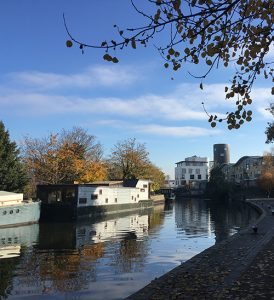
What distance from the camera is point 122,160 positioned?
287 ft

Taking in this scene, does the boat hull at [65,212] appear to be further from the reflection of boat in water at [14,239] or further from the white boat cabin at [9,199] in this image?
the reflection of boat in water at [14,239]

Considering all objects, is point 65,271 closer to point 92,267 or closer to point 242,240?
point 92,267

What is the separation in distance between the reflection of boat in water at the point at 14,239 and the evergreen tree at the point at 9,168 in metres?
11.2

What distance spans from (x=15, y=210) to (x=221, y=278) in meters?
26.2

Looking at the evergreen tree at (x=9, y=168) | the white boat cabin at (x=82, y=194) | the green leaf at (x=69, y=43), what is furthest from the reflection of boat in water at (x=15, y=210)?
the green leaf at (x=69, y=43)

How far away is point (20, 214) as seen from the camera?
3628 centimetres

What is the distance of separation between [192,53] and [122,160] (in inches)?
3131

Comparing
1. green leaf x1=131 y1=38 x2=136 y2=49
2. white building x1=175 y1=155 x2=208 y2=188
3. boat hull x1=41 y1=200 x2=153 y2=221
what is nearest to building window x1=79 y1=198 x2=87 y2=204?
boat hull x1=41 y1=200 x2=153 y2=221

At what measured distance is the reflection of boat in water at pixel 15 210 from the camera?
1347 inches

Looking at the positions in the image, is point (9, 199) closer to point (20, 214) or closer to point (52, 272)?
point (20, 214)

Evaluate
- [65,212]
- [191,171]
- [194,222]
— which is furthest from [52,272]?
[191,171]

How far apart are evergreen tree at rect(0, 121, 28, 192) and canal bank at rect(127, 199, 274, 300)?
3098cm

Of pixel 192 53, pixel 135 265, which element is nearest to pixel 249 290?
pixel 192 53

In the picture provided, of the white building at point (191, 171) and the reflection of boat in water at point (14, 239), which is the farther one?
the white building at point (191, 171)
